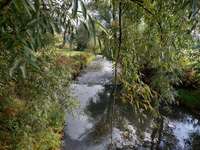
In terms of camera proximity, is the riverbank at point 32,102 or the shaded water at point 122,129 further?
the shaded water at point 122,129

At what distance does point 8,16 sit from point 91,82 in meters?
18.3

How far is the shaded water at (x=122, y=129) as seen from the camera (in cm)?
1058

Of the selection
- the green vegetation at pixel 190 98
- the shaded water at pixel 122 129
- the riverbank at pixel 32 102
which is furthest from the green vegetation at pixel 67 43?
the green vegetation at pixel 190 98

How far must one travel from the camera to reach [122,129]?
12.0m

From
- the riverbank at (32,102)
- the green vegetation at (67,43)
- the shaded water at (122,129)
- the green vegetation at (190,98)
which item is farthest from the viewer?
the green vegetation at (190,98)

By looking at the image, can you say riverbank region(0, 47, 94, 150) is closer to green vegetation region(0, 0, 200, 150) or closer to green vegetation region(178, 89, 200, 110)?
green vegetation region(0, 0, 200, 150)

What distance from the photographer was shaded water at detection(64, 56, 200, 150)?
416 inches

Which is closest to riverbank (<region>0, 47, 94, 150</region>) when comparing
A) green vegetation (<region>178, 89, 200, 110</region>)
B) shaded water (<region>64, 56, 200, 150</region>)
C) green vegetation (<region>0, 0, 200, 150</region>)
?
green vegetation (<region>0, 0, 200, 150</region>)

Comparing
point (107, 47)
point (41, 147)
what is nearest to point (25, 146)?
point (41, 147)

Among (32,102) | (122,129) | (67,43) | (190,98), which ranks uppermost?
(67,43)

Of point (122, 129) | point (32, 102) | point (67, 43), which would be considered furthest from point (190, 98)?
point (67, 43)

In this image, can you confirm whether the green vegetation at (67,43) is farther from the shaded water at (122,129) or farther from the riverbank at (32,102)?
the shaded water at (122,129)

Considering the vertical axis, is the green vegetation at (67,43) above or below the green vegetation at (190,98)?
above

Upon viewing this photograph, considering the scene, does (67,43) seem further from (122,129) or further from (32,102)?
(122,129)
